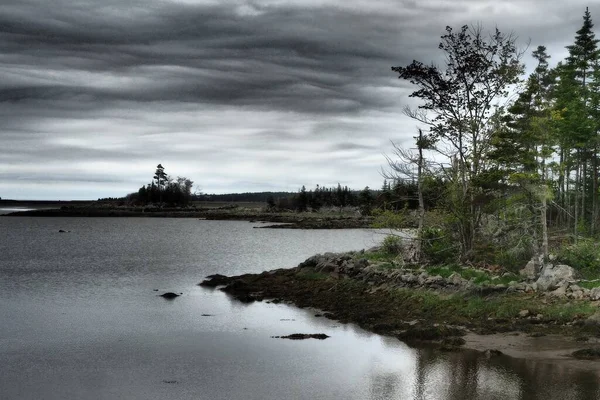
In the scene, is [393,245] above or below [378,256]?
above

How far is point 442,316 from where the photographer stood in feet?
74.1

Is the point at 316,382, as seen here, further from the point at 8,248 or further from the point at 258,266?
the point at 8,248

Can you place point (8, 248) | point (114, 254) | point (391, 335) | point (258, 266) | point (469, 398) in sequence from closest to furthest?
point (469, 398) → point (391, 335) → point (258, 266) → point (114, 254) → point (8, 248)

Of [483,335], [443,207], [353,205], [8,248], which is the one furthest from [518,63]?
[353,205]

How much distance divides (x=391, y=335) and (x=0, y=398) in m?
12.6

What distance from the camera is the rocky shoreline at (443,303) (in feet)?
65.4

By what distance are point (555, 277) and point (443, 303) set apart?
4.29 m

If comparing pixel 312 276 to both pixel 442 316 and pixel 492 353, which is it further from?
pixel 492 353

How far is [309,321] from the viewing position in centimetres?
2489

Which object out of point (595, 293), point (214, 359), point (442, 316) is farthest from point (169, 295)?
point (595, 293)

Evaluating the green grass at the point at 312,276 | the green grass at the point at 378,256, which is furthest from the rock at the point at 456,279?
the green grass at the point at 312,276

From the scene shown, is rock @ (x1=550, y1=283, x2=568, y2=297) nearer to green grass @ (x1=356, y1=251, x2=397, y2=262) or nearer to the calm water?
the calm water

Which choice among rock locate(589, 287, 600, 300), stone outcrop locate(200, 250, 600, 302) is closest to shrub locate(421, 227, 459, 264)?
stone outcrop locate(200, 250, 600, 302)

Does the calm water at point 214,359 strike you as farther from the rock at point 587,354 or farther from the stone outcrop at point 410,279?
the stone outcrop at point 410,279
